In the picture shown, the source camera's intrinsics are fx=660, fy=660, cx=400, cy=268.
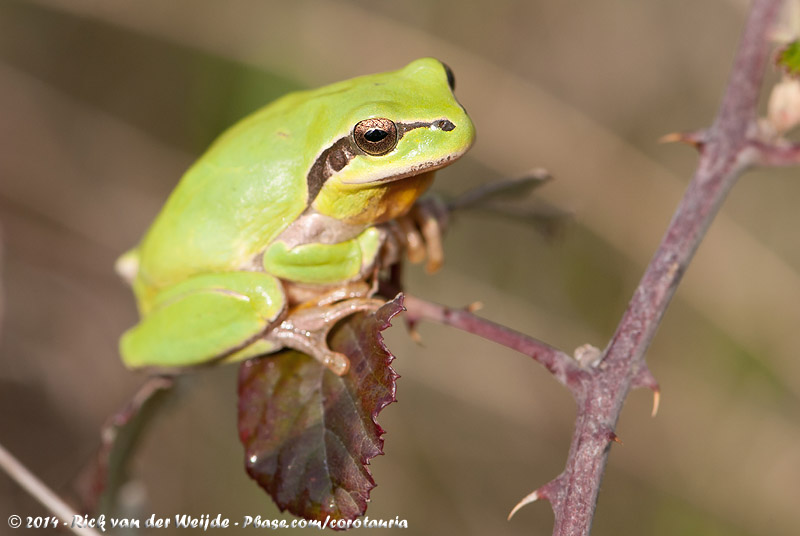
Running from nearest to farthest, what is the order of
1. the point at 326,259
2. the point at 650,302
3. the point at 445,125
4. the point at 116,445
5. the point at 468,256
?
the point at 650,302 < the point at 445,125 < the point at 326,259 < the point at 116,445 < the point at 468,256

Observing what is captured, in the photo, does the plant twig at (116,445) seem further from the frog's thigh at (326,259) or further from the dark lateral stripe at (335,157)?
the dark lateral stripe at (335,157)

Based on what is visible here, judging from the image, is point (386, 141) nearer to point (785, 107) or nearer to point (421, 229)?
point (421, 229)

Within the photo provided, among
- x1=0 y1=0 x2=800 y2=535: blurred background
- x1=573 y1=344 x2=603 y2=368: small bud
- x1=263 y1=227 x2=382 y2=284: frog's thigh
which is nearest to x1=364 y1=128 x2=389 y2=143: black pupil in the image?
x1=263 y1=227 x2=382 y2=284: frog's thigh

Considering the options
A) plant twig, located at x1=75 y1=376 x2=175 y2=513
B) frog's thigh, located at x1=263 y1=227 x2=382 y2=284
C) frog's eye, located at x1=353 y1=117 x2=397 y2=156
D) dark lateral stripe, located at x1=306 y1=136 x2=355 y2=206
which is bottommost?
plant twig, located at x1=75 y1=376 x2=175 y2=513

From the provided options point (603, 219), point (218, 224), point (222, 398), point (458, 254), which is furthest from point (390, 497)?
point (218, 224)

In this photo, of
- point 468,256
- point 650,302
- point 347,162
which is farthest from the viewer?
point 468,256

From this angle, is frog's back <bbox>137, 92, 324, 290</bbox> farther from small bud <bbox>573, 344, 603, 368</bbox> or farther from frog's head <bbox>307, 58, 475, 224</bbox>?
small bud <bbox>573, 344, 603, 368</bbox>

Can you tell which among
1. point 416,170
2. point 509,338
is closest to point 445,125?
point 416,170
